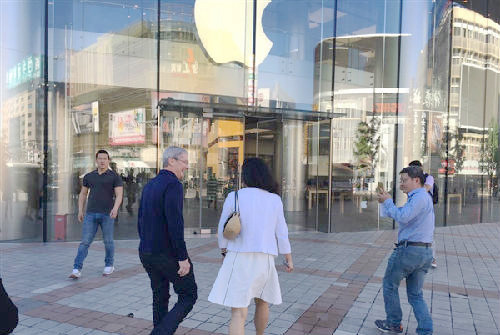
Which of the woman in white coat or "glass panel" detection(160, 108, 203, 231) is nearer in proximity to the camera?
the woman in white coat

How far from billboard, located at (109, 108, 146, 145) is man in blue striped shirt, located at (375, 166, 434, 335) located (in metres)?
7.80

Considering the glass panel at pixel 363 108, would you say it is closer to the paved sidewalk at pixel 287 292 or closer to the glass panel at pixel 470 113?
the glass panel at pixel 470 113

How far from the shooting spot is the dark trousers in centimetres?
330

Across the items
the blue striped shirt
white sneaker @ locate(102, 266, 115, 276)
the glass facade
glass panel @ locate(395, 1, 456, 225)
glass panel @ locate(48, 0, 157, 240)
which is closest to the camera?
the blue striped shirt

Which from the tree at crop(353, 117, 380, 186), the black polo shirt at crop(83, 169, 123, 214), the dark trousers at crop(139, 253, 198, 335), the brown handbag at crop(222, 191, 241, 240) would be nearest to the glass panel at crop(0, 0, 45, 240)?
the black polo shirt at crop(83, 169, 123, 214)

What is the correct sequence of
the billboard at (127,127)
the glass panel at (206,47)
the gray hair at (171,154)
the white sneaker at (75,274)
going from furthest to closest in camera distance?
the glass panel at (206,47) < the billboard at (127,127) < the white sneaker at (75,274) < the gray hair at (171,154)

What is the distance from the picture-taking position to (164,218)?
330cm

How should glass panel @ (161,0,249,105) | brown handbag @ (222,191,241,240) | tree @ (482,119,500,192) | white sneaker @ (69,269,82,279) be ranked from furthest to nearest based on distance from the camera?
tree @ (482,119,500,192)
glass panel @ (161,0,249,105)
white sneaker @ (69,269,82,279)
brown handbag @ (222,191,241,240)

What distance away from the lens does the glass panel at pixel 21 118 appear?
9156mm

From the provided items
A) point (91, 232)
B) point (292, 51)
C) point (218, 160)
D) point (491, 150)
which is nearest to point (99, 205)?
point (91, 232)

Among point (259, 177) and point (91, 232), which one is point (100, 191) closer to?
point (91, 232)

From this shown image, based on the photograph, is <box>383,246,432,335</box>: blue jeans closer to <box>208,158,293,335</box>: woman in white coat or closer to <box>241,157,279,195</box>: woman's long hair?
<box>208,158,293,335</box>: woman in white coat

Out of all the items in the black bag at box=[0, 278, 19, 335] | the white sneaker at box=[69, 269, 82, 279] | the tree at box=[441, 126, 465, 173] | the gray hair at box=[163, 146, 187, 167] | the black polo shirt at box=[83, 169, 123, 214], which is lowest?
the white sneaker at box=[69, 269, 82, 279]

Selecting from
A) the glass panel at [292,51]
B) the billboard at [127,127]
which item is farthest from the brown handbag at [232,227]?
the glass panel at [292,51]
